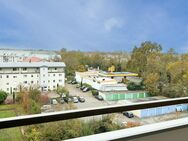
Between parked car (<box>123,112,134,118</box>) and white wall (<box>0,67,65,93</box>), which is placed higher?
white wall (<box>0,67,65,93</box>)

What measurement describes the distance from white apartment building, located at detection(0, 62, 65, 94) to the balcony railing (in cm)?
16

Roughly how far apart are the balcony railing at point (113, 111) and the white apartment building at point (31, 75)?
0.16 meters

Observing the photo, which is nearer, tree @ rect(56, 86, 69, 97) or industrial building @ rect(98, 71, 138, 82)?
tree @ rect(56, 86, 69, 97)

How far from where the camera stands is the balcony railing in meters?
1.22

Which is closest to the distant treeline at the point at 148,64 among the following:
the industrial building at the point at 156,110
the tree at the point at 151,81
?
the tree at the point at 151,81

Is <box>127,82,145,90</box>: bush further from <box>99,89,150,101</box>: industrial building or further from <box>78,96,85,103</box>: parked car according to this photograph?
<box>78,96,85,103</box>: parked car

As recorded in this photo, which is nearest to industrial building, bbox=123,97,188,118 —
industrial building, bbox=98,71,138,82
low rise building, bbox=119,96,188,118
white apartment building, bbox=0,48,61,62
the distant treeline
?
low rise building, bbox=119,96,188,118

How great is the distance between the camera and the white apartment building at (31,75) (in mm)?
1211

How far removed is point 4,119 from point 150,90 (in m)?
0.99

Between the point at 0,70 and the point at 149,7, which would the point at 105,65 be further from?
the point at 0,70

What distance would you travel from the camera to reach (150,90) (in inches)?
64.3

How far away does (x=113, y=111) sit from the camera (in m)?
1.56

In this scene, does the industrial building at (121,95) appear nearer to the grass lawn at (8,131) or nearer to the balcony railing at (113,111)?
the balcony railing at (113,111)

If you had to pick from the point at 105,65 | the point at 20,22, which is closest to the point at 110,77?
the point at 105,65
